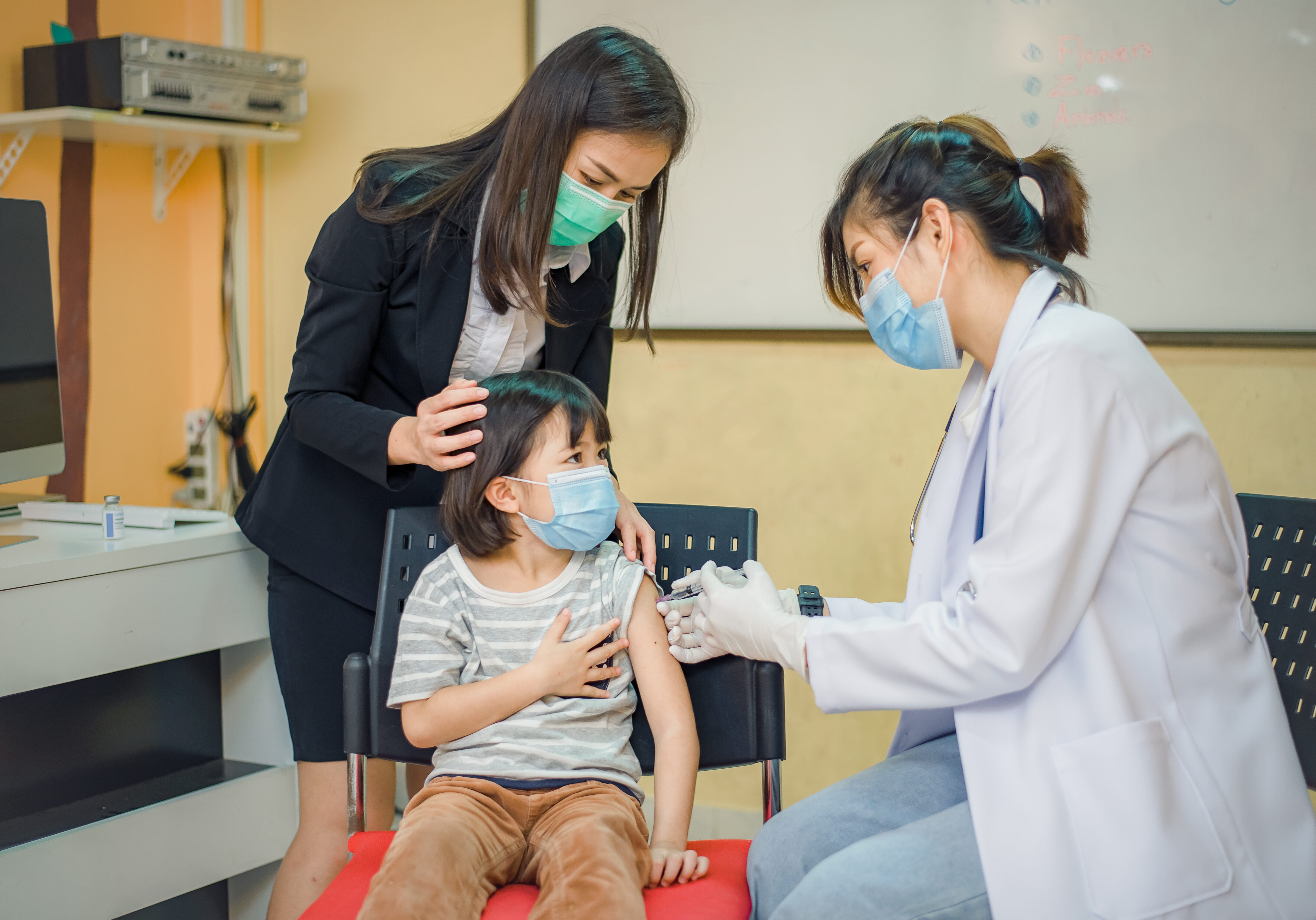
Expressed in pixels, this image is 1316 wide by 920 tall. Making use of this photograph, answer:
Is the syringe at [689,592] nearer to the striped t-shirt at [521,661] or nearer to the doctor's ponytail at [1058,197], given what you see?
the striped t-shirt at [521,661]

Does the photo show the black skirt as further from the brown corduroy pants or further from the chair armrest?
the brown corduroy pants

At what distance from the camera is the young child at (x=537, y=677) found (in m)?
1.19

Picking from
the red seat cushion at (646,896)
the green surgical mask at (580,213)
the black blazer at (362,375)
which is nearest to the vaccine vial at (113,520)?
the black blazer at (362,375)

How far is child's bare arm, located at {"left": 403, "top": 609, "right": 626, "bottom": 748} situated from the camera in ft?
4.24

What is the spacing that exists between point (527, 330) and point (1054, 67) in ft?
4.22

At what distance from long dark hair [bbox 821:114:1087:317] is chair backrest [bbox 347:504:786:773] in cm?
47

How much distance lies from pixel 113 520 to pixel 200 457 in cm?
120

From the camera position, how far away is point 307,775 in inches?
59.7

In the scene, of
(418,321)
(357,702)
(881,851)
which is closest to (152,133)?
(418,321)

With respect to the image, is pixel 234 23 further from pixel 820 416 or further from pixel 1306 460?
pixel 1306 460

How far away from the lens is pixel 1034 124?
2.08 m

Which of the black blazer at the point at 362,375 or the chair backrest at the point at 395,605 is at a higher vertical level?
the black blazer at the point at 362,375

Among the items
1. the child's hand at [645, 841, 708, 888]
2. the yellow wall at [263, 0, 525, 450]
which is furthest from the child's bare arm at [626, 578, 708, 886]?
the yellow wall at [263, 0, 525, 450]

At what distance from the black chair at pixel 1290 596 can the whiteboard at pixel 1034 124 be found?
0.76 m
